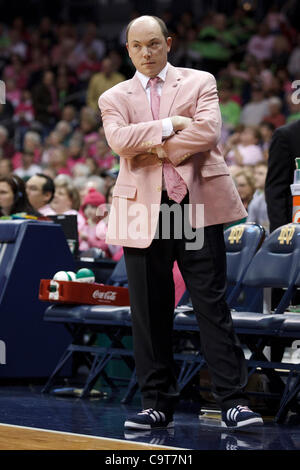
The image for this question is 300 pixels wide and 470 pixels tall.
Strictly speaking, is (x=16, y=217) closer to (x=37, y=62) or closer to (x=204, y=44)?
(x=204, y=44)

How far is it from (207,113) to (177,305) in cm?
209

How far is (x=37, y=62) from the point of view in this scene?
53.6ft

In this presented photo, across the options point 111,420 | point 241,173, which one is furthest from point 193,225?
point 241,173

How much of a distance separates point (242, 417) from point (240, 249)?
1925 mm

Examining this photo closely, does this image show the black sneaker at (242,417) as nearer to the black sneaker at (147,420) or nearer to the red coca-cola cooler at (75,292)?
the black sneaker at (147,420)

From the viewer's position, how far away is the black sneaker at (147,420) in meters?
4.38

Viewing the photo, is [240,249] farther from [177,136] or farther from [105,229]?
[105,229]

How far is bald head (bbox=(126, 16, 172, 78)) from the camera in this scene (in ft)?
14.2

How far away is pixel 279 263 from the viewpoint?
18.6 feet

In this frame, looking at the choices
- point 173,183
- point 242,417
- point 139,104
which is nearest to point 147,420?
point 242,417

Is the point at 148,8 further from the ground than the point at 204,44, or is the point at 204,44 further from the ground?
the point at 148,8

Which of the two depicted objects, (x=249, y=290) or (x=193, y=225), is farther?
(x=249, y=290)

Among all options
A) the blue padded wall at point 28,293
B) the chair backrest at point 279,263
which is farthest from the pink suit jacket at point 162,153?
the blue padded wall at point 28,293

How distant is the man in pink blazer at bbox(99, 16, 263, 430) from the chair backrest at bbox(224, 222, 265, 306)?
58.9 inches
